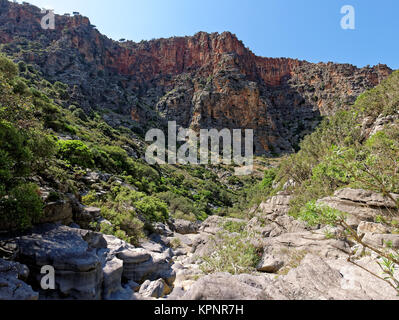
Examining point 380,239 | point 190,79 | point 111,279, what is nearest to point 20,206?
point 111,279

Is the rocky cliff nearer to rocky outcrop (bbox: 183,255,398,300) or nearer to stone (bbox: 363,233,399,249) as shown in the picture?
rocky outcrop (bbox: 183,255,398,300)

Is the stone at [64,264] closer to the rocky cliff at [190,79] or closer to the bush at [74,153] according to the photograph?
the bush at [74,153]

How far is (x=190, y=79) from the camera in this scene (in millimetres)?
91062

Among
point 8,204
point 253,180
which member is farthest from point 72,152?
point 253,180

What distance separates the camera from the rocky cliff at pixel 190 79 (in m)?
69.8

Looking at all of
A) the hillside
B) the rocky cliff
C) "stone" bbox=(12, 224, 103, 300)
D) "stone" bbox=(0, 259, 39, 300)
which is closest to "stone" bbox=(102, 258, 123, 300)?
the hillside

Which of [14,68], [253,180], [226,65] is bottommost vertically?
[253,180]

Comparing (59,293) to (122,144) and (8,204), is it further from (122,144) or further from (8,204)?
(122,144)

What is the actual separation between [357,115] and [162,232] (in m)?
19.3

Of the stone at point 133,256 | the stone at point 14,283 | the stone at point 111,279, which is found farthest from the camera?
the stone at point 133,256

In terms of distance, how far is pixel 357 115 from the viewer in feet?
57.0

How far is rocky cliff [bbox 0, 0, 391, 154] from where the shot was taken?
69812 millimetres

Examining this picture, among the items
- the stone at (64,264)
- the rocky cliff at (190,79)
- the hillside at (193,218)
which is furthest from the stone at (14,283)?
the rocky cliff at (190,79)

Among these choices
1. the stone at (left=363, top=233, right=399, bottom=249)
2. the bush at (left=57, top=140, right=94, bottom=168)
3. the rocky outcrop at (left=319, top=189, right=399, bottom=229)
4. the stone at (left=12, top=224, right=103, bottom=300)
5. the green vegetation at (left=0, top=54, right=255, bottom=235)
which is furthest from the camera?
the bush at (left=57, top=140, right=94, bottom=168)
